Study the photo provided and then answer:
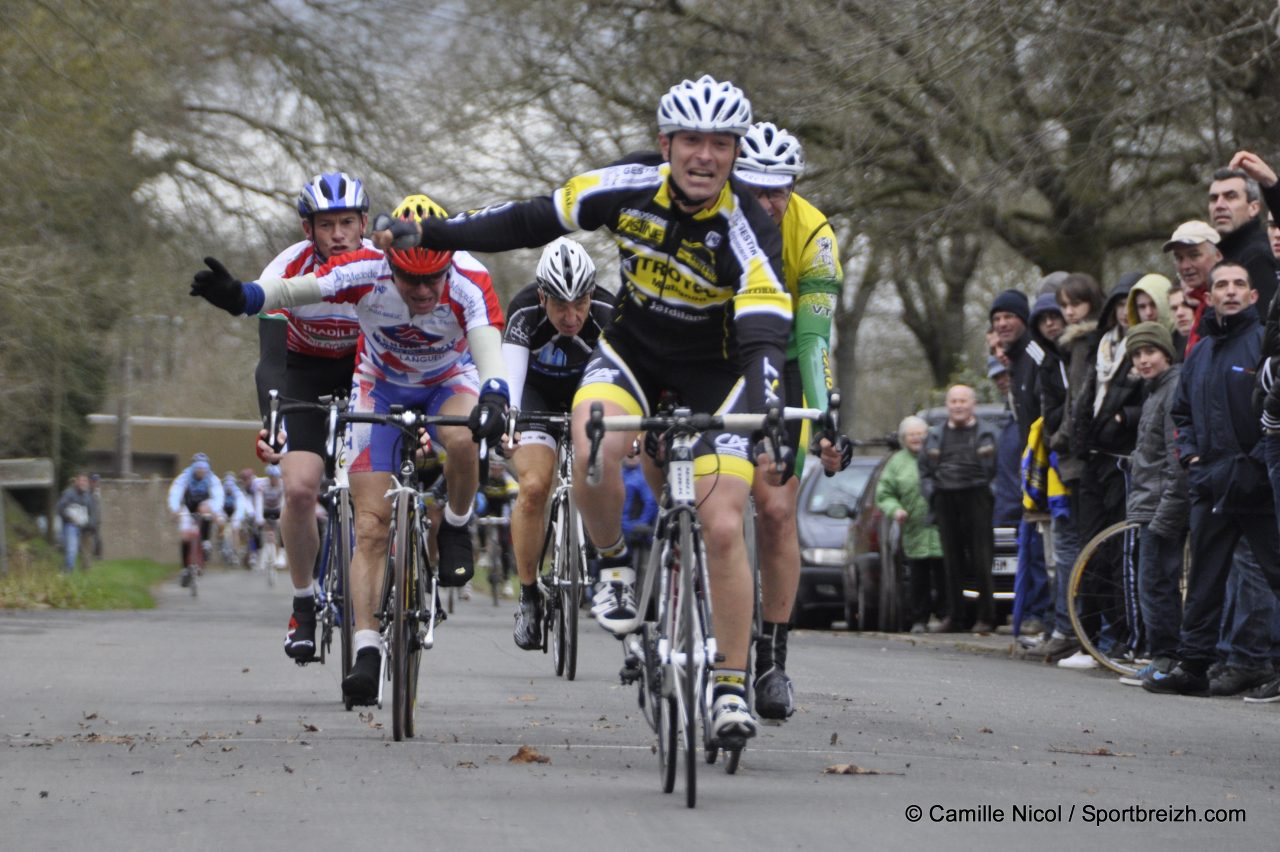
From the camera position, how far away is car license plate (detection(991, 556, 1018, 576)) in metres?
17.1

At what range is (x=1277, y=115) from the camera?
1747cm

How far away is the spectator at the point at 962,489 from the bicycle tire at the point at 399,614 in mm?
8460

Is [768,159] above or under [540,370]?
above

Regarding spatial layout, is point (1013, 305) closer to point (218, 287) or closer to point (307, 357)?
point (307, 357)

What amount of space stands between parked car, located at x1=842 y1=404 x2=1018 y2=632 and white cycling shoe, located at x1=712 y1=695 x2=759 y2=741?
399 inches

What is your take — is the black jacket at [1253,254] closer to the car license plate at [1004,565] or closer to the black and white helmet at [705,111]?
the black and white helmet at [705,111]

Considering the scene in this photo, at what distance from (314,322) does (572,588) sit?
2.07 meters

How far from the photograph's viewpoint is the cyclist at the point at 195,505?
3173cm

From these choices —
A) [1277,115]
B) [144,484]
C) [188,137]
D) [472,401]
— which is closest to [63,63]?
[188,137]

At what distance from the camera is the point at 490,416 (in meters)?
8.30

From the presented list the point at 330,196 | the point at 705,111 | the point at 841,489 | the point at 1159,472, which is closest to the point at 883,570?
the point at 841,489

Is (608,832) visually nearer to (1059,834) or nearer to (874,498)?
(1059,834)

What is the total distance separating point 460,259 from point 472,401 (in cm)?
66

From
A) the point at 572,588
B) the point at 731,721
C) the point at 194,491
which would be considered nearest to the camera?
the point at 731,721
